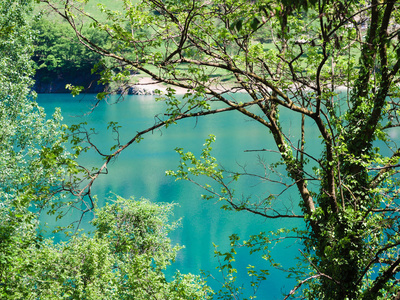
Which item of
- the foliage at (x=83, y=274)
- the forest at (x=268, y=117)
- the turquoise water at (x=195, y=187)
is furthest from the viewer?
the turquoise water at (x=195, y=187)

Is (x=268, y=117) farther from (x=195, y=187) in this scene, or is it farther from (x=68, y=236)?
(x=195, y=187)

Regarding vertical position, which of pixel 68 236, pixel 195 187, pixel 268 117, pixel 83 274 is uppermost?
pixel 195 187

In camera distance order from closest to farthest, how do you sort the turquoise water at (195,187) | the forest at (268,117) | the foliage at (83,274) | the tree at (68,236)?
the forest at (268,117)
the foliage at (83,274)
the tree at (68,236)
the turquoise water at (195,187)

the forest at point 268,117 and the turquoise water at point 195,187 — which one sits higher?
the turquoise water at point 195,187

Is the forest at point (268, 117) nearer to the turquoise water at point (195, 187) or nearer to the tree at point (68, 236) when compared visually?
the tree at point (68, 236)

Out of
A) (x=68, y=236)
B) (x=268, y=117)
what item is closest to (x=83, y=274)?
(x=68, y=236)

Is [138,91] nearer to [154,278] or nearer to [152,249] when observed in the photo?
[152,249]

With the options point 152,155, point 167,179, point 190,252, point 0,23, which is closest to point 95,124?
point 152,155

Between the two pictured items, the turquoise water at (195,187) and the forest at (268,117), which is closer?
the forest at (268,117)

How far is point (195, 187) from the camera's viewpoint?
2134cm

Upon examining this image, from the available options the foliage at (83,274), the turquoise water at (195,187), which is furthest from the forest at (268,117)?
the turquoise water at (195,187)

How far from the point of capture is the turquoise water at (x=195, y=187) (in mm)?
14773

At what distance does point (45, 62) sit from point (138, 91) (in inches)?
579

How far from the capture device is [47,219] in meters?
17.1
